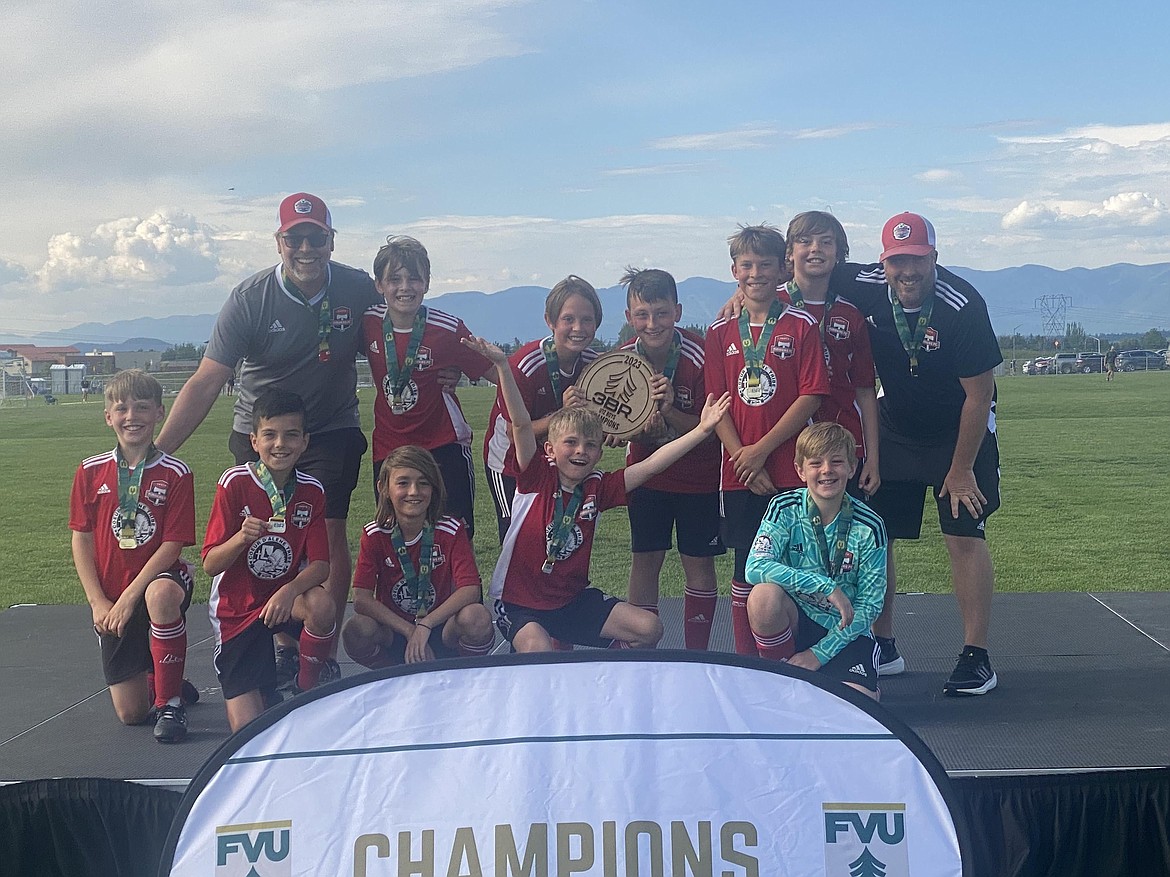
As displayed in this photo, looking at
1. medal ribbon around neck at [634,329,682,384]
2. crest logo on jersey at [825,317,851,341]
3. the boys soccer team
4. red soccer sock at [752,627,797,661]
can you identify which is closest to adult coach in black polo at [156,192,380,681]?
the boys soccer team

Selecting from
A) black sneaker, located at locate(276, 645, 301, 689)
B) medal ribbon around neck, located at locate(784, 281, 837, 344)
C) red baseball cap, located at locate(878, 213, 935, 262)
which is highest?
red baseball cap, located at locate(878, 213, 935, 262)

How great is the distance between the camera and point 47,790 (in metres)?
2.49

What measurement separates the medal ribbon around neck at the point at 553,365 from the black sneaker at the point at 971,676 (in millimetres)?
1818

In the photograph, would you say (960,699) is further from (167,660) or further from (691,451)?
(167,660)

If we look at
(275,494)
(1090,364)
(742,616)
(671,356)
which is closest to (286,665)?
(275,494)

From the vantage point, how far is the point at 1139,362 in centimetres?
6231

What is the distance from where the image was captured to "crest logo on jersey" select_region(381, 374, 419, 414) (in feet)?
13.7

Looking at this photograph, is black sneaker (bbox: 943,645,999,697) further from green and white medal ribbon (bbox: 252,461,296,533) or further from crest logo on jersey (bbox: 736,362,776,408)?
green and white medal ribbon (bbox: 252,461,296,533)

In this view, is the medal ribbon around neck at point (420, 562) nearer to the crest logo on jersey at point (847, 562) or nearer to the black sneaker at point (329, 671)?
the black sneaker at point (329, 671)

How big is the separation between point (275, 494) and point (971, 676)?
8.66 ft

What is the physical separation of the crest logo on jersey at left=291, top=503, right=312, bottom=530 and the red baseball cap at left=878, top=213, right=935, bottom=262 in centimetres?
227

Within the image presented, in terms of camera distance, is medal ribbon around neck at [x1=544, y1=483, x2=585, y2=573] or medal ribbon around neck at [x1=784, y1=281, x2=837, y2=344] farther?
medal ribbon around neck at [x1=784, y1=281, x2=837, y2=344]

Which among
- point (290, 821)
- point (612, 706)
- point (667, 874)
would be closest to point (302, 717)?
point (290, 821)

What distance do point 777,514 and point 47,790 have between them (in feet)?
7.53
